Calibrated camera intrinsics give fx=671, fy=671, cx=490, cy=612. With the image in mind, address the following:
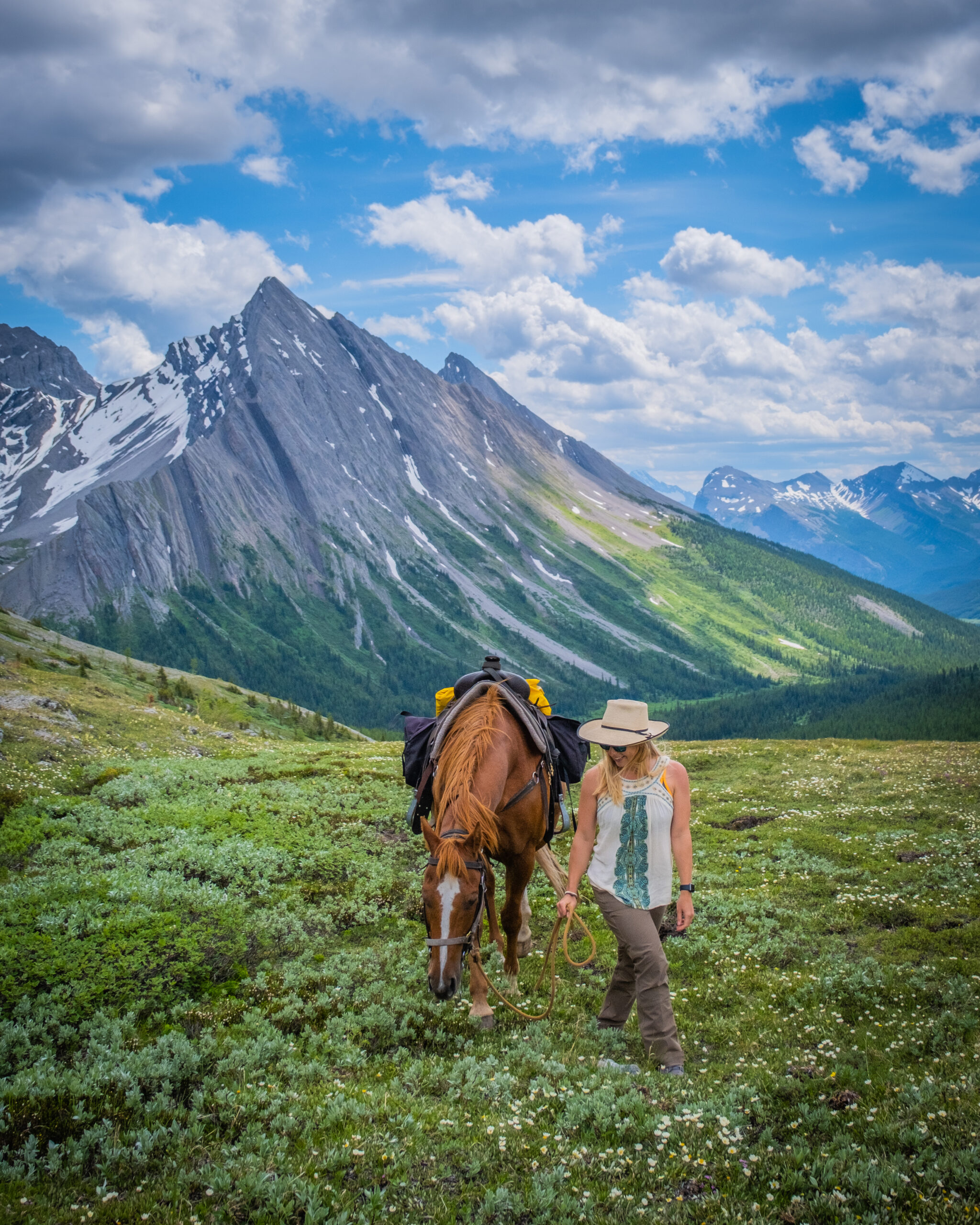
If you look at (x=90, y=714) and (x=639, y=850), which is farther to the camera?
(x=90, y=714)

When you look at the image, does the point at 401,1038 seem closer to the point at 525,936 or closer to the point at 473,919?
the point at 473,919

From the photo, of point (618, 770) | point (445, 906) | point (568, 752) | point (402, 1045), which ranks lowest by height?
point (402, 1045)

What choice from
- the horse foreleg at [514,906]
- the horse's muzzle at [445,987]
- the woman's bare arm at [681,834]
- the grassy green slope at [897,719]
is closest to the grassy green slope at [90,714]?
the horse foreleg at [514,906]

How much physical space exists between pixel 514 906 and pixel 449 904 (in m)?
2.81

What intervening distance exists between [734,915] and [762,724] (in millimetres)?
194282

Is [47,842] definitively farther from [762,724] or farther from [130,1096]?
[762,724]

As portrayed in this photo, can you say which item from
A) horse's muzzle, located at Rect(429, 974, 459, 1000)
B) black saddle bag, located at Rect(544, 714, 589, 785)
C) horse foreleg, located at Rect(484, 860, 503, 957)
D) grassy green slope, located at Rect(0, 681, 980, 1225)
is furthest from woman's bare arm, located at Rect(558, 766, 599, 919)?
black saddle bag, located at Rect(544, 714, 589, 785)

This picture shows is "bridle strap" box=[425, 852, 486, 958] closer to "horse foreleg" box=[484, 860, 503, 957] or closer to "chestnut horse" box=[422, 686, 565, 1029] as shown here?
"chestnut horse" box=[422, 686, 565, 1029]

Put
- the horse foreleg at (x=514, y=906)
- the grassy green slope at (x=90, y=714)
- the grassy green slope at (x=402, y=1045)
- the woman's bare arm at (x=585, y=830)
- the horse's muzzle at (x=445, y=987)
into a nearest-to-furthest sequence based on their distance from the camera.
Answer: the grassy green slope at (x=402, y=1045) < the horse's muzzle at (x=445, y=987) < the woman's bare arm at (x=585, y=830) < the horse foreleg at (x=514, y=906) < the grassy green slope at (x=90, y=714)

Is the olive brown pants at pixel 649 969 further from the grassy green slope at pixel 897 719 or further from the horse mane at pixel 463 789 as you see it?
the grassy green slope at pixel 897 719

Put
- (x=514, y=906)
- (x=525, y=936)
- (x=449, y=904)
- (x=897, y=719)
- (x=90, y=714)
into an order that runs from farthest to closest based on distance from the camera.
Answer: (x=897, y=719) → (x=90, y=714) → (x=525, y=936) → (x=514, y=906) → (x=449, y=904)

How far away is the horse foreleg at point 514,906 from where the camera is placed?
10570 mm

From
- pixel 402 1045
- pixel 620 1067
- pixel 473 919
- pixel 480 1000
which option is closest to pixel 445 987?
pixel 473 919

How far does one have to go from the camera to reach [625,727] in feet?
28.6
